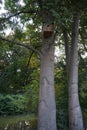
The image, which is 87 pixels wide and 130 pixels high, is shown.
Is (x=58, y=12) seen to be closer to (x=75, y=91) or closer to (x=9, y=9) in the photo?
(x=75, y=91)

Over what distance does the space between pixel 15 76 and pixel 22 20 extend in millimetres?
2710

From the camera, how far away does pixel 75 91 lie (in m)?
9.07

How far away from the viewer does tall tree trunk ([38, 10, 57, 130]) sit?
28.0 ft

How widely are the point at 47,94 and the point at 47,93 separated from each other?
31 millimetres

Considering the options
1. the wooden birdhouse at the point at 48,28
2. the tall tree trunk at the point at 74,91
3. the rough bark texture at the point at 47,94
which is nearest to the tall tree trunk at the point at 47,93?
the rough bark texture at the point at 47,94

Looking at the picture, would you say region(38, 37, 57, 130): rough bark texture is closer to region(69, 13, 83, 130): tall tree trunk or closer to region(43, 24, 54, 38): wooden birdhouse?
region(43, 24, 54, 38): wooden birdhouse

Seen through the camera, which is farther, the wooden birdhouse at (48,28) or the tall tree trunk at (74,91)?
the tall tree trunk at (74,91)

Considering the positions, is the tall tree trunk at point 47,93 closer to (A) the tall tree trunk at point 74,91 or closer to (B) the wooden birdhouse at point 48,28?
(B) the wooden birdhouse at point 48,28

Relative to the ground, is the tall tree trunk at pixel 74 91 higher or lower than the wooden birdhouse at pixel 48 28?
lower

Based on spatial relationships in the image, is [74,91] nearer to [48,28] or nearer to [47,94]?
[47,94]

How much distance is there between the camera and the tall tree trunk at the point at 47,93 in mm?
8539

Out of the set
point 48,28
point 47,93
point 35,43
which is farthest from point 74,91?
point 35,43

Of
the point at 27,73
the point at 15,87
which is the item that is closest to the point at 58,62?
the point at 27,73

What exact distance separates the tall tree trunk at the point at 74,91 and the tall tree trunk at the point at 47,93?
2.12 ft
